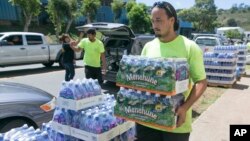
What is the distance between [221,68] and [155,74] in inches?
364

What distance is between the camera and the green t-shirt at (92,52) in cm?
796

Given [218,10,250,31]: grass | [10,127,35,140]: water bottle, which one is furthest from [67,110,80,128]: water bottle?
[218,10,250,31]: grass

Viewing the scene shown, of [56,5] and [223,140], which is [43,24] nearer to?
[56,5]

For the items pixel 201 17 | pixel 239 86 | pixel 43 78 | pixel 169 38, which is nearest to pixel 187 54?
pixel 169 38

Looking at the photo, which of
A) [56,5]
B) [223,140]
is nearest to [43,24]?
[56,5]

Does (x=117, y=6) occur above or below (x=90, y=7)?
above

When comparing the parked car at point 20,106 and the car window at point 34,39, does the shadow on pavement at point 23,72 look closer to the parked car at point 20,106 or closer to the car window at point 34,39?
the car window at point 34,39

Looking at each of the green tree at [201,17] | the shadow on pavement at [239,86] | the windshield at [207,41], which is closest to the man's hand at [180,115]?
the shadow on pavement at [239,86]

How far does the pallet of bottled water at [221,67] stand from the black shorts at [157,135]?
877 cm

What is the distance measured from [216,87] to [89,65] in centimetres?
541

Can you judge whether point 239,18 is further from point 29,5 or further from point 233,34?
point 29,5

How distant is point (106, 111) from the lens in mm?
3006

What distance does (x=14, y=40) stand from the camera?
558 inches

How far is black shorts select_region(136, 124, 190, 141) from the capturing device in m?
2.79
